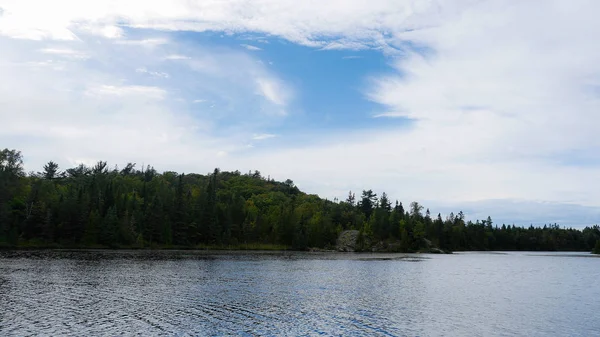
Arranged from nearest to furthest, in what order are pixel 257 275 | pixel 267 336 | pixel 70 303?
pixel 267 336, pixel 70 303, pixel 257 275

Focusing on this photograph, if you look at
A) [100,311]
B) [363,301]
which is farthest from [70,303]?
[363,301]

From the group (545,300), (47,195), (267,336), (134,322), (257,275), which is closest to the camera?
(267,336)

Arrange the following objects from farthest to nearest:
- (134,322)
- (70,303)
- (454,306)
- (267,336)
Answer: (454,306) < (70,303) < (134,322) < (267,336)

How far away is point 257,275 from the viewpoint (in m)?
91.9

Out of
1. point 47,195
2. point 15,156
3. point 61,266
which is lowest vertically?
point 61,266

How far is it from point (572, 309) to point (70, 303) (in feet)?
212

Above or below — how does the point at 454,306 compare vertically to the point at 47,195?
below

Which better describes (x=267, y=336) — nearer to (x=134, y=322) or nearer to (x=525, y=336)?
(x=134, y=322)

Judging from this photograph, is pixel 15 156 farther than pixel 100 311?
Yes

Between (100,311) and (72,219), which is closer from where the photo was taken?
(100,311)

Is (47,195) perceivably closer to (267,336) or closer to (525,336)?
(267,336)

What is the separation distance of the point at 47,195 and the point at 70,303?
6672 inches

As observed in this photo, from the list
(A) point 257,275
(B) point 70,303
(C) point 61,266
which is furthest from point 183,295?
(C) point 61,266

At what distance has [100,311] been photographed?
4706cm
